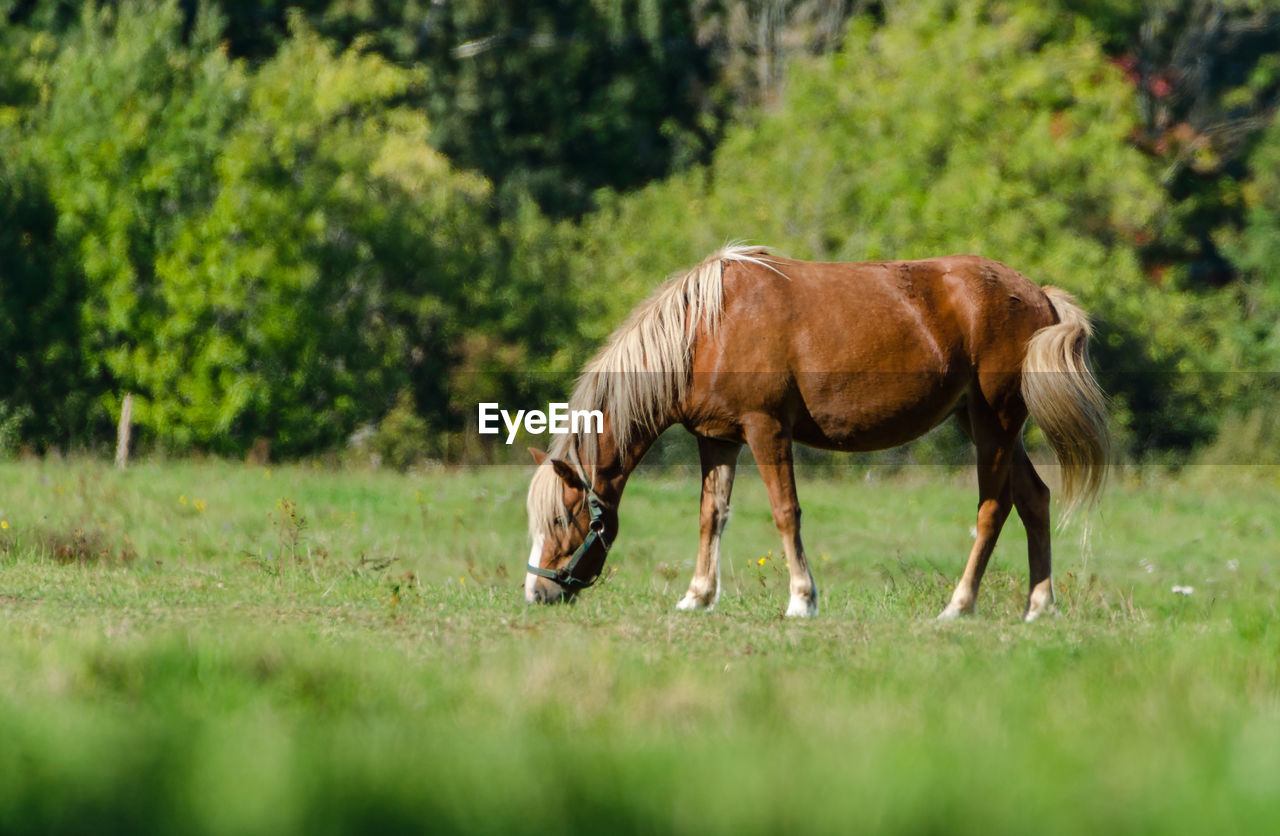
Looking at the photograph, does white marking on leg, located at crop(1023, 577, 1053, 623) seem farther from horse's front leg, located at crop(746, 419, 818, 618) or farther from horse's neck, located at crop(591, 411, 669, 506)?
horse's neck, located at crop(591, 411, 669, 506)

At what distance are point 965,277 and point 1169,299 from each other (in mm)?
22816

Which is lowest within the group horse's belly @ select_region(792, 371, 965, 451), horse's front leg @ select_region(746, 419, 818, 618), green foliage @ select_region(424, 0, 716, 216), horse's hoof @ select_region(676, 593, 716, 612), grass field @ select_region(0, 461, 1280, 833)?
horse's hoof @ select_region(676, 593, 716, 612)

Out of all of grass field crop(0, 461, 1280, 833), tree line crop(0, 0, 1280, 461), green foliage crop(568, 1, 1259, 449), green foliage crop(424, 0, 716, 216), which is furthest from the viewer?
green foliage crop(424, 0, 716, 216)

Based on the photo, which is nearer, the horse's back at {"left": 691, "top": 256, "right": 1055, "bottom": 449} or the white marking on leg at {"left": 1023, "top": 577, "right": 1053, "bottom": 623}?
the horse's back at {"left": 691, "top": 256, "right": 1055, "bottom": 449}

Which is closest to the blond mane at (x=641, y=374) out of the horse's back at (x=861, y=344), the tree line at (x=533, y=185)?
the horse's back at (x=861, y=344)

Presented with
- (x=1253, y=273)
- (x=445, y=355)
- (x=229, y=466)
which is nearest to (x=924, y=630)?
(x=229, y=466)

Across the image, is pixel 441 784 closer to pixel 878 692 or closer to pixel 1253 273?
pixel 878 692

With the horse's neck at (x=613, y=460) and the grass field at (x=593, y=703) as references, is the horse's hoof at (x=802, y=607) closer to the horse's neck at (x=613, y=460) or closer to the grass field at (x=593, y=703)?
the grass field at (x=593, y=703)

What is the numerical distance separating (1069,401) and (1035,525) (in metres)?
0.90

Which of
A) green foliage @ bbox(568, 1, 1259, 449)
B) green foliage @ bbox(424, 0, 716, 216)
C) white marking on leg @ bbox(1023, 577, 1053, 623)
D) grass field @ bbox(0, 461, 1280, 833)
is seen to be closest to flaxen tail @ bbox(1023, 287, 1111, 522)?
white marking on leg @ bbox(1023, 577, 1053, 623)

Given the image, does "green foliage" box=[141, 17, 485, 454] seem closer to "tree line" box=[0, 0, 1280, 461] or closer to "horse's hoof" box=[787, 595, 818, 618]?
"tree line" box=[0, 0, 1280, 461]

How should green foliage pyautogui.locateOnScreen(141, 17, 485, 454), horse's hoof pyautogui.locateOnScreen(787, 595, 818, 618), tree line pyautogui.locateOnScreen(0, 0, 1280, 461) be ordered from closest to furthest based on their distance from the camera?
1. horse's hoof pyautogui.locateOnScreen(787, 595, 818, 618)
2. green foliage pyautogui.locateOnScreen(141, 17, 485, 454)
3. tree line pyautogui.locateOnScreen(0, 0, 1280, 461)

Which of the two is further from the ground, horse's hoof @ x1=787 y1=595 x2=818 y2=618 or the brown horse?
the brown horse

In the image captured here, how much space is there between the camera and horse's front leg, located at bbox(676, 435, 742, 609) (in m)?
8.74
